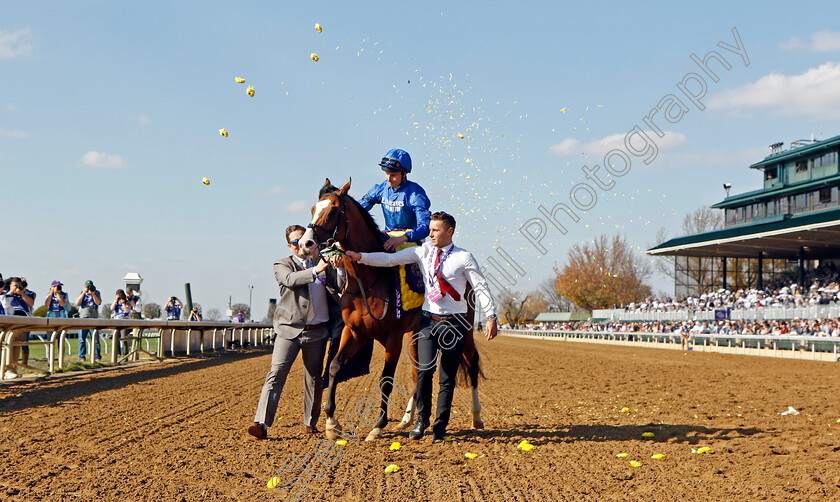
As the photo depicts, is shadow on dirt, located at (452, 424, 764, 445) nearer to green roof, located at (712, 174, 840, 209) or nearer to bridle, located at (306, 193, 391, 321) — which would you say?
bridle, located at (306, 193, 391, 321)

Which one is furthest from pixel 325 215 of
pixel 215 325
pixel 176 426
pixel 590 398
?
pixel 215 325

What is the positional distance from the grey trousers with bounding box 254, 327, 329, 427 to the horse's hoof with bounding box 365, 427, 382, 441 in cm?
57

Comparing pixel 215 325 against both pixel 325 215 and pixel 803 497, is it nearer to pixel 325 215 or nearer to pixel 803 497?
pixel 325 215

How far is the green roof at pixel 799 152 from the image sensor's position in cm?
4044

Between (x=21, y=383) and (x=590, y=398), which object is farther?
(x=21, y=383)

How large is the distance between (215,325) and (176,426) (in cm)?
1570

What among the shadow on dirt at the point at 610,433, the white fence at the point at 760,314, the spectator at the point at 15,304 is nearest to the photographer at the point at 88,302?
the spectator at the point at 15,304

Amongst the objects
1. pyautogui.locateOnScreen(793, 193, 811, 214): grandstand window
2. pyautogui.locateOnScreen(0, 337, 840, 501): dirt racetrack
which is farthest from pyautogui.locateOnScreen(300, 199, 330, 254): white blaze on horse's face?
pyautogui.locateOnScreen(793, 193, 811, 214): grandstand window

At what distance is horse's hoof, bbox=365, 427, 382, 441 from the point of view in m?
5.62

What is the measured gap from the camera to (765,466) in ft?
15.4

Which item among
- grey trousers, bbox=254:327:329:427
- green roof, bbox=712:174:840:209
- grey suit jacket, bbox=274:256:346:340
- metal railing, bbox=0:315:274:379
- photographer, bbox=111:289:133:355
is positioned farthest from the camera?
green roof, bbox=712:174:840:209

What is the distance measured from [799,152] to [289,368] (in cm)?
4582

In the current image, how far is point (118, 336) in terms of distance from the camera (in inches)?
560

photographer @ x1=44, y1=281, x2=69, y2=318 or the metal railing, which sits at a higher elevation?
photographer @ x1=44, y1=281, x2=69, y2=318
